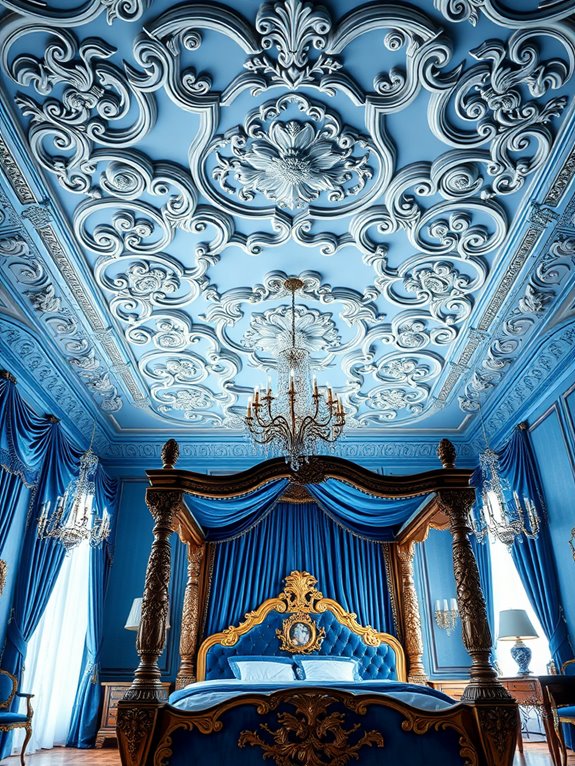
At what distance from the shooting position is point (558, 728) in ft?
14.3

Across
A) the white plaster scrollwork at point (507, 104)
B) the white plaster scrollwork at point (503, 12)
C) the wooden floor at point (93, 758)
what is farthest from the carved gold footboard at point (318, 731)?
the white plaster scrollwork at point (503, 12)

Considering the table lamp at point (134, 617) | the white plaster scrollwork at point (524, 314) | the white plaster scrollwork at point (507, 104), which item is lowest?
the table lamp at point (134, 617)

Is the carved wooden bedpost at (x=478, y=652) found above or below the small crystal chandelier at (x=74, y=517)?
below

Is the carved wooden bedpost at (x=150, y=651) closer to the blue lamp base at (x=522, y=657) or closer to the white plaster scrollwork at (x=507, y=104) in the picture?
the white plaster scrollwork at (x=507, y=104)

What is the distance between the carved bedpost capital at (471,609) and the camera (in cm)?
337

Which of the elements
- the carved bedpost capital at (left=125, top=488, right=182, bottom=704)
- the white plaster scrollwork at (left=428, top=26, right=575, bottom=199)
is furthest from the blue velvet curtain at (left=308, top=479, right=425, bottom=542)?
the white plaster scrollwork at (left=428, top=26, right=575, bottom=199)

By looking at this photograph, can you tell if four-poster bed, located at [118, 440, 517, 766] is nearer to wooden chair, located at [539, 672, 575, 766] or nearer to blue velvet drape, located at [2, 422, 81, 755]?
wooden chair, located at [539, 672, 575, 766]

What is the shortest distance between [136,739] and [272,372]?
3685mm

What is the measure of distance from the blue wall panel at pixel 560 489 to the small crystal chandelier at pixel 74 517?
14.6 ft

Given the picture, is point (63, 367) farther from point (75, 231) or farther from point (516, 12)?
point (516, 12)

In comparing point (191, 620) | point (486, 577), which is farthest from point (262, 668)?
point (486, 577)

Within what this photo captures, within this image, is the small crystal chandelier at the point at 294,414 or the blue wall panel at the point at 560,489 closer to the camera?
the small crystal chandelier at the point at 294,414

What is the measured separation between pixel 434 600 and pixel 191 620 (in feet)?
9.37

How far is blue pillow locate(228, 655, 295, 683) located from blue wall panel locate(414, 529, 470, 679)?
5.62ft
